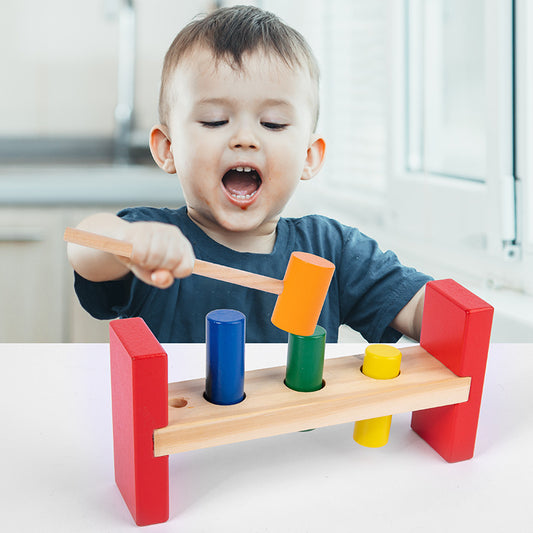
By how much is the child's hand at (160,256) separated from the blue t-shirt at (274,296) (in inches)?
9.3

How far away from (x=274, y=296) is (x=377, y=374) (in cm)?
19

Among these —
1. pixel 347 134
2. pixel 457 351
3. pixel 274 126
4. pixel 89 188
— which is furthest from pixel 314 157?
pixel 89 188

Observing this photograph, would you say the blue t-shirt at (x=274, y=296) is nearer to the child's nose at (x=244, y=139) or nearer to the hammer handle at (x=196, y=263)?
the child's nose at (x=244, y=139)

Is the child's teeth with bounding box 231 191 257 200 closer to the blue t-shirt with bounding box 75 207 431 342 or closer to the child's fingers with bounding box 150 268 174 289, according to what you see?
the blue t-shirt with bounding box 75 207 431 342

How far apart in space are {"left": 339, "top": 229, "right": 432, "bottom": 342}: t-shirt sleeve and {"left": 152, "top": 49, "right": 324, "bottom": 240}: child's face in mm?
108

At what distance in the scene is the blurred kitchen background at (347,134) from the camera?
750 mm

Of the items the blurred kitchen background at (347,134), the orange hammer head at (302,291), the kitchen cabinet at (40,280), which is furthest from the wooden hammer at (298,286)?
the kitchen cabinet at (40,280)

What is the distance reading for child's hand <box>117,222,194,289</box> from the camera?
238 millimetres

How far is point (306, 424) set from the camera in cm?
32

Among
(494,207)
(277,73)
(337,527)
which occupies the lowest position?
(337,527)

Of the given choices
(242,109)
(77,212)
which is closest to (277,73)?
(242,109)

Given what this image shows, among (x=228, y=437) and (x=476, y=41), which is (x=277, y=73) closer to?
(x=228, y=437)

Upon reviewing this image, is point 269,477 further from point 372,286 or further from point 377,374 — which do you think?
point 372,286

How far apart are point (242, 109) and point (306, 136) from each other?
0.06 meters
